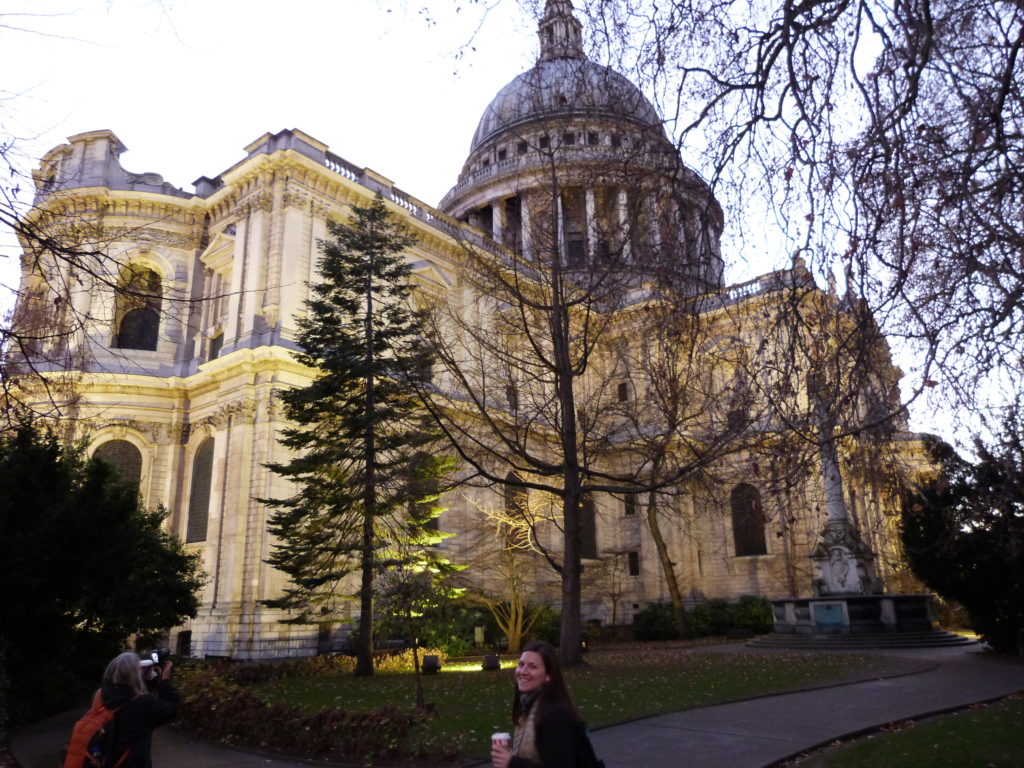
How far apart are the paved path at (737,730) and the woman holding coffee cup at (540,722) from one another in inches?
197

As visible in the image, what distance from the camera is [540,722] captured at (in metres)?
3.84

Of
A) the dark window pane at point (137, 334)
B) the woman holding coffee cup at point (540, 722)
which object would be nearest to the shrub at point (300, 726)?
the woman holding coffee cup at point (540, 722)

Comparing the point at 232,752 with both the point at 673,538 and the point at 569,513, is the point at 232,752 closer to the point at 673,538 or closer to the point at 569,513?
the point at 569,513

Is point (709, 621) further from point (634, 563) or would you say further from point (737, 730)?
point (737, 730)

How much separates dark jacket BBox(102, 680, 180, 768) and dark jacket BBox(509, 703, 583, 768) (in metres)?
2.72

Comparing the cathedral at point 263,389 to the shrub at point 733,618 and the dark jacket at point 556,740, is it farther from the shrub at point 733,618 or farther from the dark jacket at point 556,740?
the dark jacket at point 556,740

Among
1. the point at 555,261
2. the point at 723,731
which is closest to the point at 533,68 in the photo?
the point at 555,261

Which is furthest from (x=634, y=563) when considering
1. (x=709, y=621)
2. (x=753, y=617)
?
(x=753, y=617)

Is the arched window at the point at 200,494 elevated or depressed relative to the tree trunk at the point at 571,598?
elevated

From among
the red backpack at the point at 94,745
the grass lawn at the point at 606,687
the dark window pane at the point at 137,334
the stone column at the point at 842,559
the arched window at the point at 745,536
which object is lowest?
the grass lawn at the point at 606,687

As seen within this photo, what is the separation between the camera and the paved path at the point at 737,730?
8.62m

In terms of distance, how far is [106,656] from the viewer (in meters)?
12.4

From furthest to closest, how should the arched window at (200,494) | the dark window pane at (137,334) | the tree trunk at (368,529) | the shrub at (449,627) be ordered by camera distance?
the dark window pane at (137,334), the arched window at (200,494), the tree trunk at (368,529), the shrub at (449,627)

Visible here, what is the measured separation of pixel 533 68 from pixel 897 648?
19506mm
